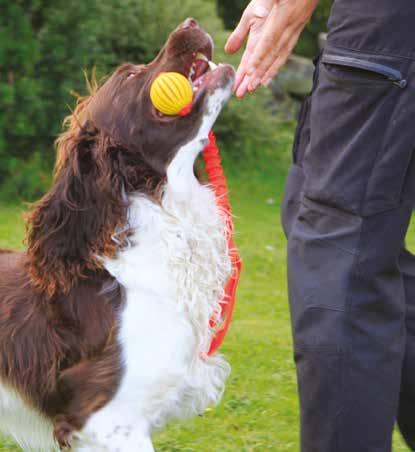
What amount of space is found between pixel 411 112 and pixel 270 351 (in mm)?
2744

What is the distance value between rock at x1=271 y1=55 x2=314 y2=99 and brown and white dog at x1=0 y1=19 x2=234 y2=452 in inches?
383

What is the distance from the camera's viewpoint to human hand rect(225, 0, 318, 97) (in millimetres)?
3176

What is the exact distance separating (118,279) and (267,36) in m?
0.94

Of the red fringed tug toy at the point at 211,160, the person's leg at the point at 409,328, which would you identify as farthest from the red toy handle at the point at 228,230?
the person's leg at the point at 409,328

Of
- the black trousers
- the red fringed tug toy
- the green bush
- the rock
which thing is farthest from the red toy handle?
the rock

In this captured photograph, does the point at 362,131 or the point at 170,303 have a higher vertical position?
the point at 362,131

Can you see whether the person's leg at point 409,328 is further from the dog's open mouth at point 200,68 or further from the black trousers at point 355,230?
the dog's open mouth at point 200,68

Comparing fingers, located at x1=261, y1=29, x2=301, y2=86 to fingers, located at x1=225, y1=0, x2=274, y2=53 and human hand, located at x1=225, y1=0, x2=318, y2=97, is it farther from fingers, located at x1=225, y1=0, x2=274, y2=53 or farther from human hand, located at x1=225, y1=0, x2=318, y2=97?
fingers, located at x1=225, y1=0, x2=274, y2=53

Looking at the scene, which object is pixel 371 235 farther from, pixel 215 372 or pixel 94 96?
pixel 94 96

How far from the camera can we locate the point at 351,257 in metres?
2.88

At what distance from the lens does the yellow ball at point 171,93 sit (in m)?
3.17

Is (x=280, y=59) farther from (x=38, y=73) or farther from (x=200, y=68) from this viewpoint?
(x=38, y=73)

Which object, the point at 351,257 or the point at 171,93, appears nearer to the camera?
the point at 351,257

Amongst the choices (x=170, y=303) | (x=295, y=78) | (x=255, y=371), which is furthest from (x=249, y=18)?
(x=295, y=78)
